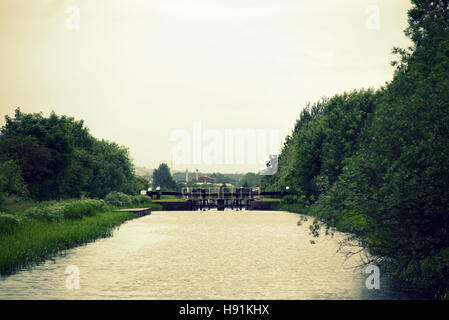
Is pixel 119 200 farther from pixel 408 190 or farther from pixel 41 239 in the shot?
pixel 408 190

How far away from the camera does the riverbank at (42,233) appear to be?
80.7 ft

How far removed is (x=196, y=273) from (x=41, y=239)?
10.3 m

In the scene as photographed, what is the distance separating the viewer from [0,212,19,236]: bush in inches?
1185

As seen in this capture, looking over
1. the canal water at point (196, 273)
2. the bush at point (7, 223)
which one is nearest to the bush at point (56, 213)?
the canal water at point (196, 273)

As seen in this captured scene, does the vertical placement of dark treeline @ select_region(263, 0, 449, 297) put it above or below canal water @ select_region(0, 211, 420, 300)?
above

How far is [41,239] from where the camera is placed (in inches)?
1147

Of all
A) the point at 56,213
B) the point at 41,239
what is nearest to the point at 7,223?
the point at 41,239

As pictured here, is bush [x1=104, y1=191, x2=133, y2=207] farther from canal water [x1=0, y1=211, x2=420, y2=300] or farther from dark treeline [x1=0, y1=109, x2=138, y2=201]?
canal water [x1=0, y1=211, x2=420, y2=300]

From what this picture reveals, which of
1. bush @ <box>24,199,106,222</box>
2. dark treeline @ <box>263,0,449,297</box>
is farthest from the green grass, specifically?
dark treeline @ <box>263,0,449,297</box>

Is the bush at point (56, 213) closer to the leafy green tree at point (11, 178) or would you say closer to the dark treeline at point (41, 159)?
the dark treeline at point (41, 159)
